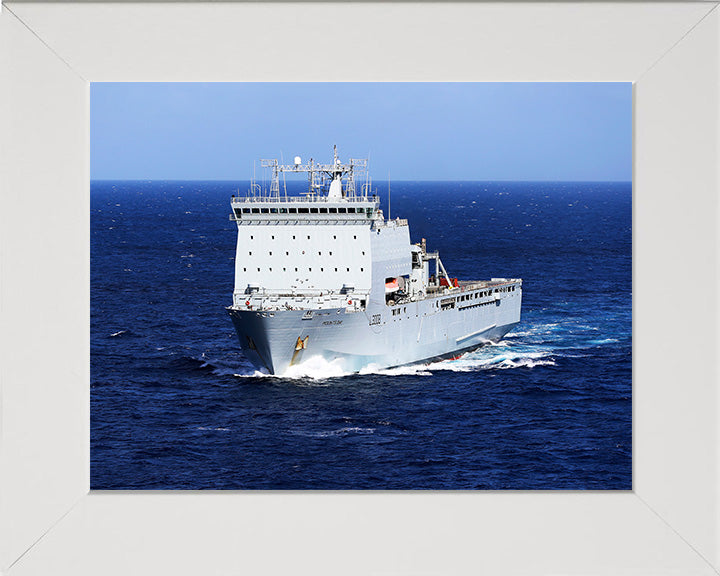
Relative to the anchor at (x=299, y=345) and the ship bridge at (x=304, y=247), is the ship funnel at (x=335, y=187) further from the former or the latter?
the anchor at (x=299, y=345)

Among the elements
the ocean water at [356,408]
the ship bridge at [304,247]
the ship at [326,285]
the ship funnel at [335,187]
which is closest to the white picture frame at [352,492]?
the ocean water at [356,408]

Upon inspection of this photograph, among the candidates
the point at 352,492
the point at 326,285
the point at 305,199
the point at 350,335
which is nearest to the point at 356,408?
the point at 350,335

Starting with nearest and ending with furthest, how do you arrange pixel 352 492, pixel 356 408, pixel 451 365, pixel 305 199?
1. pixel 352 492
2. pixel 356 408
3. pixel 305 199
4. pixel 451 365

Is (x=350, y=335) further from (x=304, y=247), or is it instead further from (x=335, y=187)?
(x=335, y=187)

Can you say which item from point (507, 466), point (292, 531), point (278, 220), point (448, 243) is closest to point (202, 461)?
point (507, 466)
